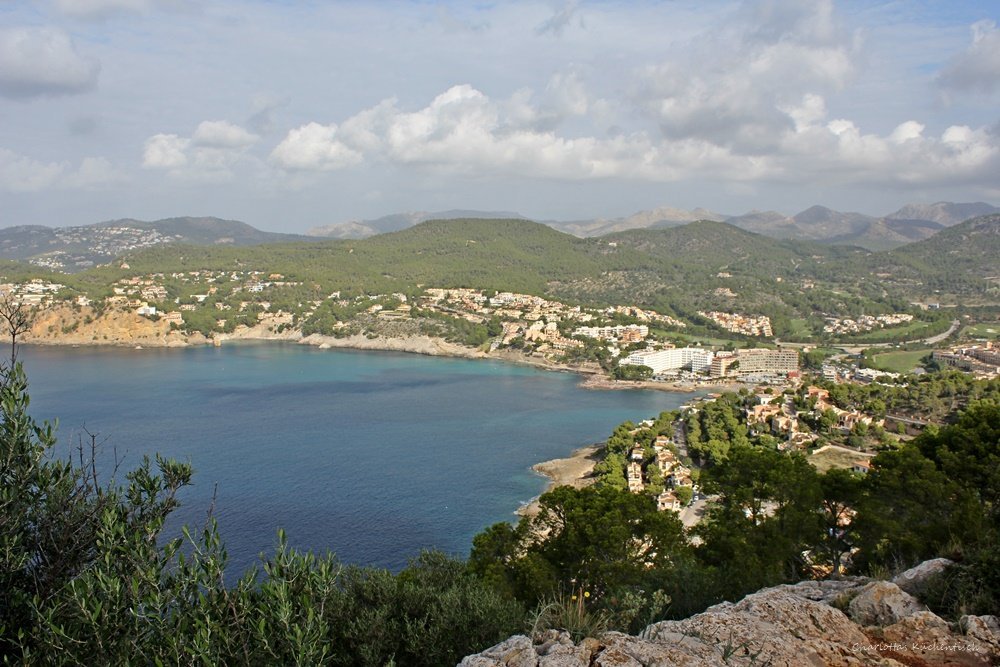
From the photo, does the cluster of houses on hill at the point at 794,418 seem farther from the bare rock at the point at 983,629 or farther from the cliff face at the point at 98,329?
the cliff face at the point at 98,329

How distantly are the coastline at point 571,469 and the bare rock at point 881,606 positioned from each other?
525 inches

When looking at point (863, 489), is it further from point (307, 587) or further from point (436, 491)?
point (436, 491)

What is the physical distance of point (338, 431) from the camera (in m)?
24.1

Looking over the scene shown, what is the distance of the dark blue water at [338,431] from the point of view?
1502 cm

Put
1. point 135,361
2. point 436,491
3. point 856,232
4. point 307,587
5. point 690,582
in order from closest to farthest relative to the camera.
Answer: point 307,587
point 690,582
point 436,491
point 135,361
point 856,232

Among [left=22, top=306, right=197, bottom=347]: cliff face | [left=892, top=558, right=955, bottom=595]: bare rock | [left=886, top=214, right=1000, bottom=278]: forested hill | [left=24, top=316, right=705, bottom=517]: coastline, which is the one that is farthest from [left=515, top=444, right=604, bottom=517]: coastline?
[left=886, top=214, right=1000, bottom=278]: forested hill

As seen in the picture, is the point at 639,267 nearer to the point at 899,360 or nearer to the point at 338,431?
the point at 899,360

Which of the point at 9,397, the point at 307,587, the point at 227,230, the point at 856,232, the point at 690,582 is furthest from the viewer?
the point at 856,232

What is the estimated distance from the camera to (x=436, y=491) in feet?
57.6

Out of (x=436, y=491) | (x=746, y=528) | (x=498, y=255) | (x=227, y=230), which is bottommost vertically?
(x=436, y=491)

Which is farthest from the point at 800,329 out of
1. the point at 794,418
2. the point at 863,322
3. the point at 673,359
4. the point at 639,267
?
the point at 794,418

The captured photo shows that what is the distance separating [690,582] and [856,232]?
20665cm

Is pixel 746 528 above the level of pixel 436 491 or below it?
above

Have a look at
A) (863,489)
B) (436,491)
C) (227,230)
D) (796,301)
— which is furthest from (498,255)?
(227,230)
